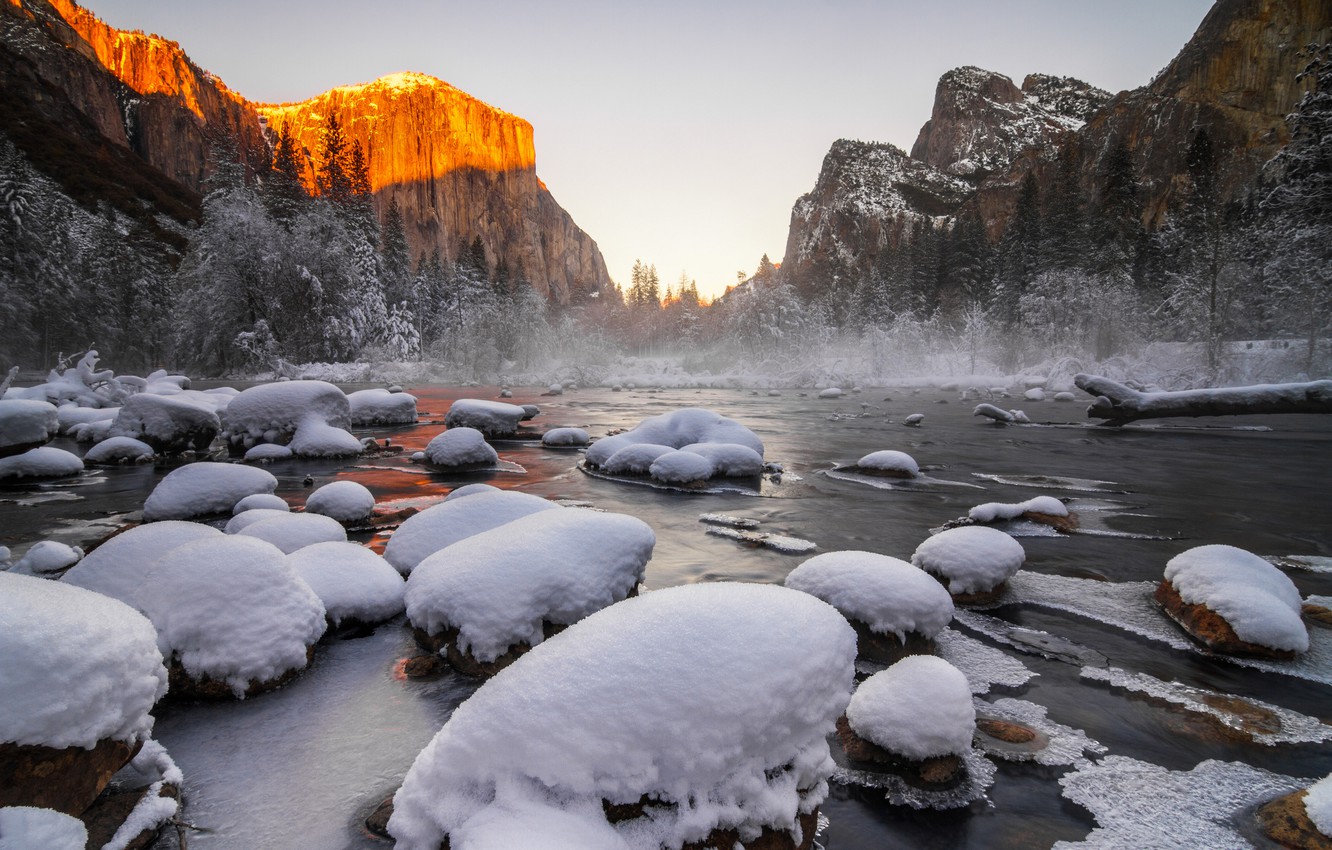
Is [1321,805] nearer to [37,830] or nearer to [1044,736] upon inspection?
[1044,736]

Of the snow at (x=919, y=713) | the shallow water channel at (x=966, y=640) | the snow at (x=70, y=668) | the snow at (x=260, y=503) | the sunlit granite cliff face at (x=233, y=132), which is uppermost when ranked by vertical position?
the sunlit granite cliff face at (x=233, y=132)

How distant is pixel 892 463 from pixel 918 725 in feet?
26.4

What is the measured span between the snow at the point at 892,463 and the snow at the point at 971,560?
529 centimetres

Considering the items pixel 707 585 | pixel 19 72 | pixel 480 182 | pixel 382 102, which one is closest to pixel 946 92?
pixel 480 182

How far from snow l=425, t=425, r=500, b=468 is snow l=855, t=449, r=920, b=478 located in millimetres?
6875

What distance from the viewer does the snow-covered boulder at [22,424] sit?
917 cm

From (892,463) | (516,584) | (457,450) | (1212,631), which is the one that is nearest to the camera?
(516,584)

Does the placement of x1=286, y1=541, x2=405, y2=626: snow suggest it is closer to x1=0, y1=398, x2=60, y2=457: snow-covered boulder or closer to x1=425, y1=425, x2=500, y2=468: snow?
x1=425, y1=425, x2=500, y2=468: snow

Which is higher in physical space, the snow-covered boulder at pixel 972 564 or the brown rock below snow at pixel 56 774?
the brown rock below snow at pixel 56 774

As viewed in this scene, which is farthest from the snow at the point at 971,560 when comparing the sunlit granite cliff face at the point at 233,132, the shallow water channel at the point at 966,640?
the sunlit granite cliff face at the point at 233,132

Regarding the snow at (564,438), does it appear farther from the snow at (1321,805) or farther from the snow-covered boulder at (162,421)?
the snow at (1321,805)

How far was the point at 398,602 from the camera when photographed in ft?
13.9

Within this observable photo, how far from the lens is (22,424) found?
30.8ft

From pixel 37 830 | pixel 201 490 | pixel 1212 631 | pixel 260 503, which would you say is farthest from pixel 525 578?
pixel 201 490
